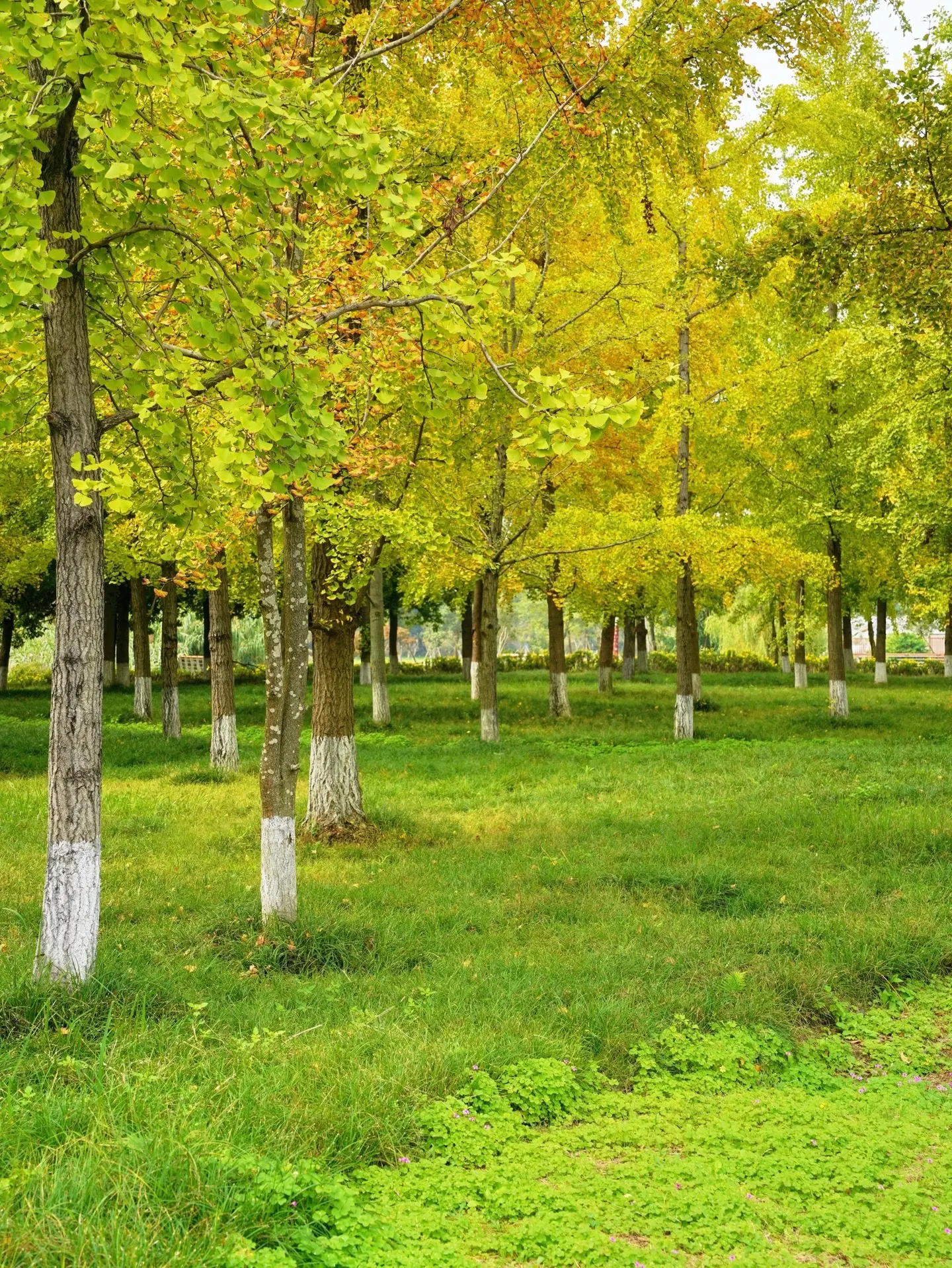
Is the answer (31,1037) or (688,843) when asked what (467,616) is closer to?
(688,843)

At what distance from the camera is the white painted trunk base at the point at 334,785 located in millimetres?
10570

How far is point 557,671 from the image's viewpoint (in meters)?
21.8

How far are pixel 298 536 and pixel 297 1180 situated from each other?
506 cm

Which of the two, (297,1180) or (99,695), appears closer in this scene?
(297,1180)

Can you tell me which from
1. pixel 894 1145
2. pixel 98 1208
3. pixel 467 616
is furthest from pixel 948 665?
pixel 98 1208

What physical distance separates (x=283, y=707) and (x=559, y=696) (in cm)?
1467

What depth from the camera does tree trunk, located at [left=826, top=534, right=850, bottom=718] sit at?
2030 cm

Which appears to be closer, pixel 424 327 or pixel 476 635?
Result: pixel 424 327

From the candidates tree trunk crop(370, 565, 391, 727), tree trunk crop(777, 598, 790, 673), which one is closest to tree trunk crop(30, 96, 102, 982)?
tree trunk crop(370, 565, 391, 727)

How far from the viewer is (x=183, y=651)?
48188 mm

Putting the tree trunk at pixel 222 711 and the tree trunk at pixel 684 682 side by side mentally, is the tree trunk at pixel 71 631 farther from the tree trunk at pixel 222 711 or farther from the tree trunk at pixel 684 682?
the tree trunk at pixel 684 682

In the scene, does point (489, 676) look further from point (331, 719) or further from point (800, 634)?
point (800, 634)

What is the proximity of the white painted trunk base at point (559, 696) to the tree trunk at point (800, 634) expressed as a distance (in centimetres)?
789

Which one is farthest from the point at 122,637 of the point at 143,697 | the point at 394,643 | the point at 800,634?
the point at 800,634
